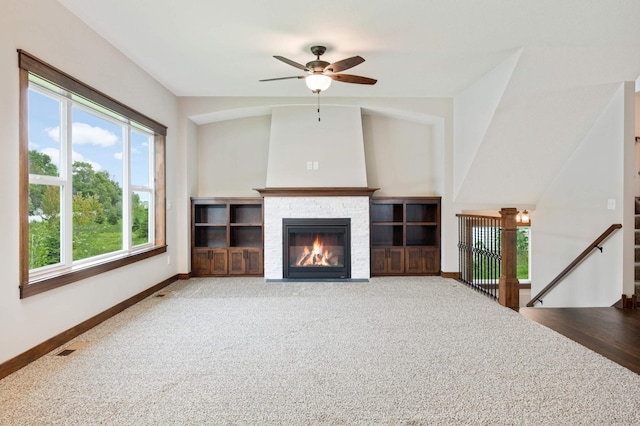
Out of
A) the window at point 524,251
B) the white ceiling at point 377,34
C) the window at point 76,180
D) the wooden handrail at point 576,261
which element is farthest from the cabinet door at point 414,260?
the window at point 76,180

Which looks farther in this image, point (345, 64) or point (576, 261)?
point (576, 261)

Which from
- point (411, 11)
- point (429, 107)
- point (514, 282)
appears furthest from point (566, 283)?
point (411, 11)

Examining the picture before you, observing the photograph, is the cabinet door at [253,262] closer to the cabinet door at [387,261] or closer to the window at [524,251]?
the cabinet door at [387,261]

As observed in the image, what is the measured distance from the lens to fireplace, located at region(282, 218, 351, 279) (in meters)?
5.85

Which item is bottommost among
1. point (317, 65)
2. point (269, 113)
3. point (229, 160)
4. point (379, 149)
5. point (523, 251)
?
point (523, 251)

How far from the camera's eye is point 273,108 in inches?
236

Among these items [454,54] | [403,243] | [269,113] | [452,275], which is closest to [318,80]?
[454,54]

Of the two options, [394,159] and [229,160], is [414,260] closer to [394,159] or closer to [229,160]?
[394,159]

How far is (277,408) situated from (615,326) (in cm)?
341

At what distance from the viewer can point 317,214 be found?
5926 mm

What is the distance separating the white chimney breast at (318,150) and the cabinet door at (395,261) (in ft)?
4.12

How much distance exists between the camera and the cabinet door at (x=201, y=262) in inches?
238

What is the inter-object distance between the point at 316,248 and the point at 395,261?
4.38 ft

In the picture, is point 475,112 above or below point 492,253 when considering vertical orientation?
above
